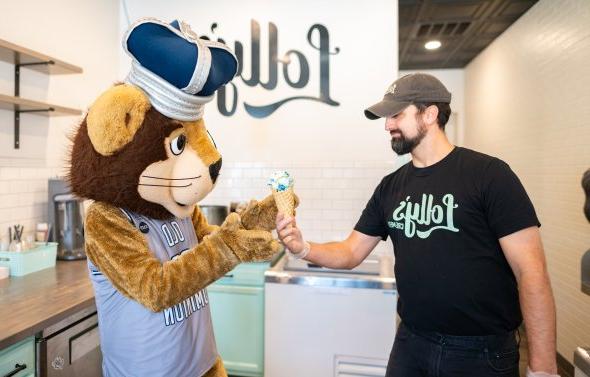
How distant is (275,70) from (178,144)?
188cm

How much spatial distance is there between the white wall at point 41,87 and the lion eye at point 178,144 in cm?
95

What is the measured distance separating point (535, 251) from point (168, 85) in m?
1.16

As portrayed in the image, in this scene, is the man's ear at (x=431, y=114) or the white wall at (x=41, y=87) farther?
the white wall at (x=41, y=87)

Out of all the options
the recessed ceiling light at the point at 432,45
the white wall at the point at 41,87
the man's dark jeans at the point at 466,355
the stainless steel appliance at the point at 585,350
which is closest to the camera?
the stainless steel appliance at the point at 585,350

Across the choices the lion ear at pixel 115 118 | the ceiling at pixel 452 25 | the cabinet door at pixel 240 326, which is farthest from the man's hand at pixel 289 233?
the ceiling at pixel 452 25

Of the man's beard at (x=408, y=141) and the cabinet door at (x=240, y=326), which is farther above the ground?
the man's beard at (x=408, y=141)

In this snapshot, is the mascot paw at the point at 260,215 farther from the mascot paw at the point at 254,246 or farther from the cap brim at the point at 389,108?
the cap brim at the point at 389,108

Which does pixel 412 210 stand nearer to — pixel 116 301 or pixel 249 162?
pixel 116 301

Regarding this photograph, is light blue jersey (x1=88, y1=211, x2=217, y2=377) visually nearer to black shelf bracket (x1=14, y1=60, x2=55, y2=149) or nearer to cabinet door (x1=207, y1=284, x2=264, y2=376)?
cabinet door (x1=207, y1=284, x2=264, y2=376)

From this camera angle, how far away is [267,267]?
2404mm

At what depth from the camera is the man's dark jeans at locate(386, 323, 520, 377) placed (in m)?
1.24

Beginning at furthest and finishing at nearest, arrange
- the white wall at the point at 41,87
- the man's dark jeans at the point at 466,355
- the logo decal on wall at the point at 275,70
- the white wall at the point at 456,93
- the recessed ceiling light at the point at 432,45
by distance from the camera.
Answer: the white wall at the point at 456,93 → the recessed ceiling light at the point at 432,45 → the logo decal on wall at the point at 275,70 → the white wall at the point at 41,87 → the man's dark jeans at the point at 466,355

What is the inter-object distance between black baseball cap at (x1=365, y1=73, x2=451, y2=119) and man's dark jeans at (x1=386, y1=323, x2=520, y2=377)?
790mm

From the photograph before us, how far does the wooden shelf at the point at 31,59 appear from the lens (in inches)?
71.9
